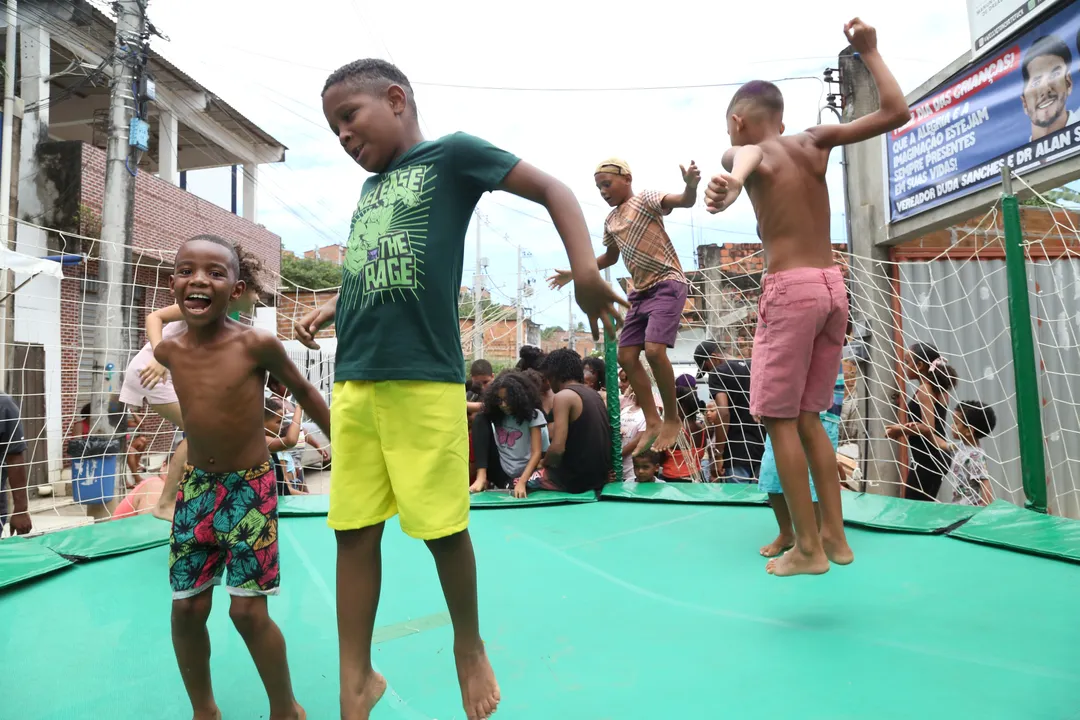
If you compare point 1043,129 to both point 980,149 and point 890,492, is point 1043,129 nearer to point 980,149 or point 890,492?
point 980,149

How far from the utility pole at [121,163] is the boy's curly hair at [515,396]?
4.15m

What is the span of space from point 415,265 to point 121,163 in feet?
22.2

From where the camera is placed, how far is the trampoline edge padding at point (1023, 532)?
2.56 metres

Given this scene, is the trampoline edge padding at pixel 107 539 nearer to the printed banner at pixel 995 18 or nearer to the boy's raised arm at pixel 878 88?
the boy's raised arm at pixel 878 88

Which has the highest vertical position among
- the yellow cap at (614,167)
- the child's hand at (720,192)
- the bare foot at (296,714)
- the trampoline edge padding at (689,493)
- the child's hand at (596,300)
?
the yellow cap at (614,167)

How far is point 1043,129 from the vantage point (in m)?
4.06

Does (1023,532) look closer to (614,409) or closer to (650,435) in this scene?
(650,435)

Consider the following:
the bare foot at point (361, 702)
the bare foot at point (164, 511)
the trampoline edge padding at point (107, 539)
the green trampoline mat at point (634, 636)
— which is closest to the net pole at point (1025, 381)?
the green trampoline mat at point (634, 636)

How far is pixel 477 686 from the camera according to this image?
1.45m

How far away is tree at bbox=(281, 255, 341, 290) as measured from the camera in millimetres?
28169

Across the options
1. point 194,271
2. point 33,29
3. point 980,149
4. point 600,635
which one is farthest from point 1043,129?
point 33,29

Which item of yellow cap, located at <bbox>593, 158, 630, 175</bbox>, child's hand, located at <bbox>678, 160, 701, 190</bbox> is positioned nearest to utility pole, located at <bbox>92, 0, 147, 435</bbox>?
yellow cap, located at <bbox>593, 158, 630, 175</bbox>

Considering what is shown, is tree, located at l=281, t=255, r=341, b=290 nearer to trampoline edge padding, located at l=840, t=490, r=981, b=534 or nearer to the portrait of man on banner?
the portrait of man on banner

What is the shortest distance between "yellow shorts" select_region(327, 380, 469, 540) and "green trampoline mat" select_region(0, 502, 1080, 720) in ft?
1.67
